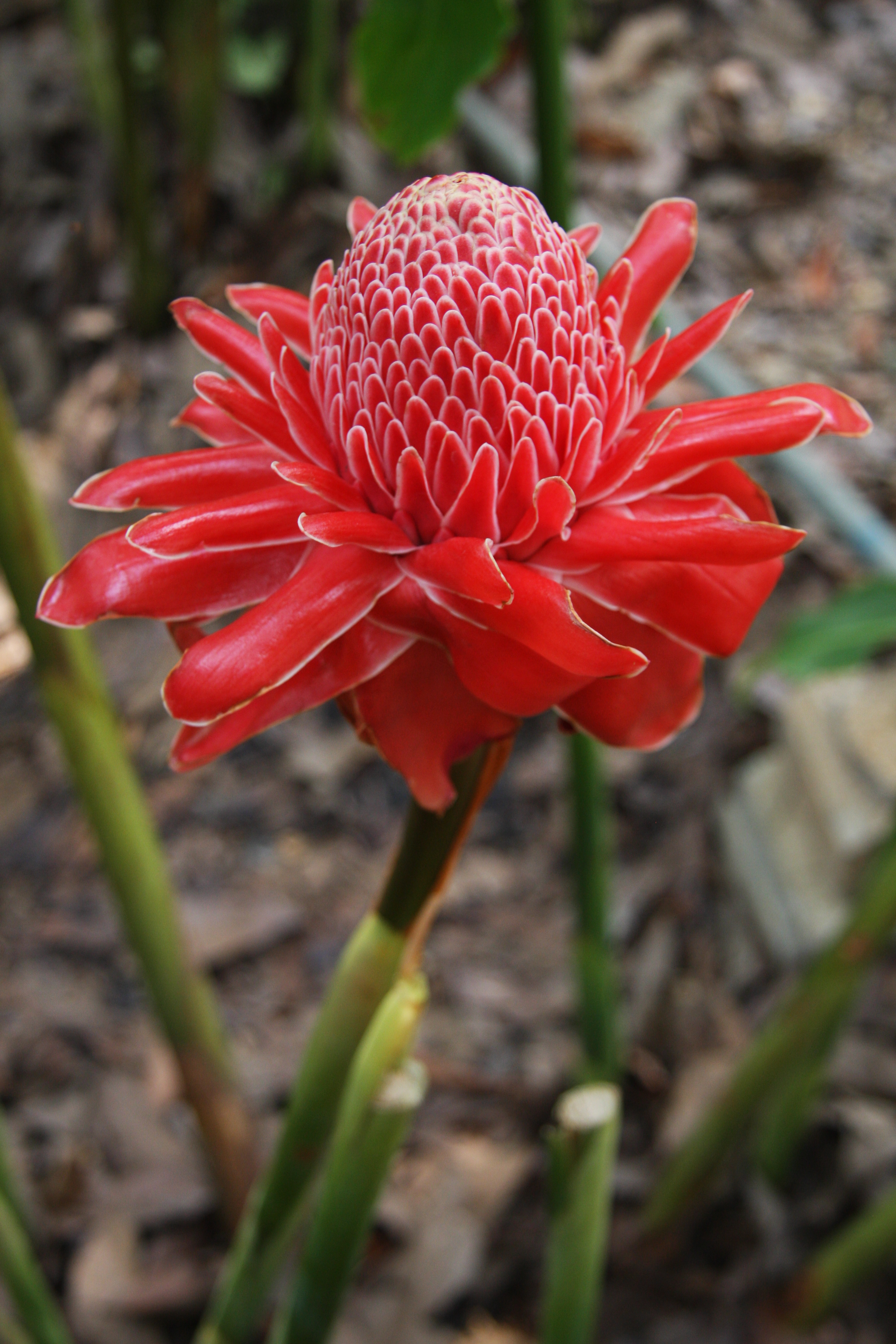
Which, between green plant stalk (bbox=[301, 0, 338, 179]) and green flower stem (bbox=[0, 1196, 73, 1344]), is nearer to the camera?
green flower stem (bbox=[0, 1196, 73, 1344])

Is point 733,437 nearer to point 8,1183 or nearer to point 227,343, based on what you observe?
point 227,343

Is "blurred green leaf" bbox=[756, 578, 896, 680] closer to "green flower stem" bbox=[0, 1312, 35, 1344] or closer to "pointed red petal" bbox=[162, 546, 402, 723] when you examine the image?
"pointed red petal" bbox=[162, 546, 402, 723]

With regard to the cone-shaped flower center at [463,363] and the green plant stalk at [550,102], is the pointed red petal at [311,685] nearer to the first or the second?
the cone-shaped flower center at [463,363]

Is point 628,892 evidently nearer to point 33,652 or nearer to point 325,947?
point 325,947

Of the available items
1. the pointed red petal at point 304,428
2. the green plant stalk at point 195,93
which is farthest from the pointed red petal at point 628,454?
the green plant stalk at point 195,93

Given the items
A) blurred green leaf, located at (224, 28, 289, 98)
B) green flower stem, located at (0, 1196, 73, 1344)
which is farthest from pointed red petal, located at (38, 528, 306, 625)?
blurred green leaf, located at (224, 28, 289, 98)

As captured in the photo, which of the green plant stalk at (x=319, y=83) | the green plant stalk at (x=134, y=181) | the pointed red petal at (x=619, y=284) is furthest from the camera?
the green plant stalk at (x=319, y=83)

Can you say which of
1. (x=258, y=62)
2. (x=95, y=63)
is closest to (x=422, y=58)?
(x=95, y=63)
